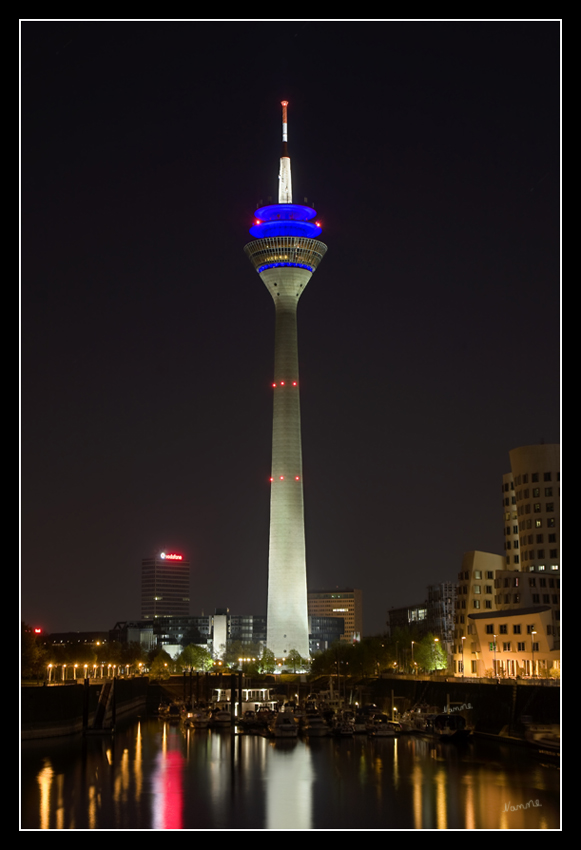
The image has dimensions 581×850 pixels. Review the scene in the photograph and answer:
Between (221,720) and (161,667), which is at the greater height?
(221,720)

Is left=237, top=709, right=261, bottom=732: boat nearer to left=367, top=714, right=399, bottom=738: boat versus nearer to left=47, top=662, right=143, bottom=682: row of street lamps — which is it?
left=367, top=714, right=399, bottom=738: boat

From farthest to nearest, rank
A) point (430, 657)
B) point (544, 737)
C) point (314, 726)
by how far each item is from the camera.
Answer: point (430, 657) < point (314, 726) < point (544, 737)

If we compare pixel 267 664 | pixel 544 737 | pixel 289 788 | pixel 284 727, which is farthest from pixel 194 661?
pixel 289 788

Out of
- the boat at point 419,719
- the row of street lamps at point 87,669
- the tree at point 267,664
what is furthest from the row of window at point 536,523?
the tree at point 267,664

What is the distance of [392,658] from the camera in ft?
508

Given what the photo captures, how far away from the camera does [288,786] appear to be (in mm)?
65312

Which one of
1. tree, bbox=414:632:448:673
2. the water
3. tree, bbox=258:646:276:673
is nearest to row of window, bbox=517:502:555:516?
tree, bbox=414:632:448:673

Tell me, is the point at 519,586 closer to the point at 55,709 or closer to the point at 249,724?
the point at 249,724

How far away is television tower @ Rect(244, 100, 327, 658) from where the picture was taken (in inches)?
7195

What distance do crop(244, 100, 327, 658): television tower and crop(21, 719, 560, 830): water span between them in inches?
3635

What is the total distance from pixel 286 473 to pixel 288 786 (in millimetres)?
119410
